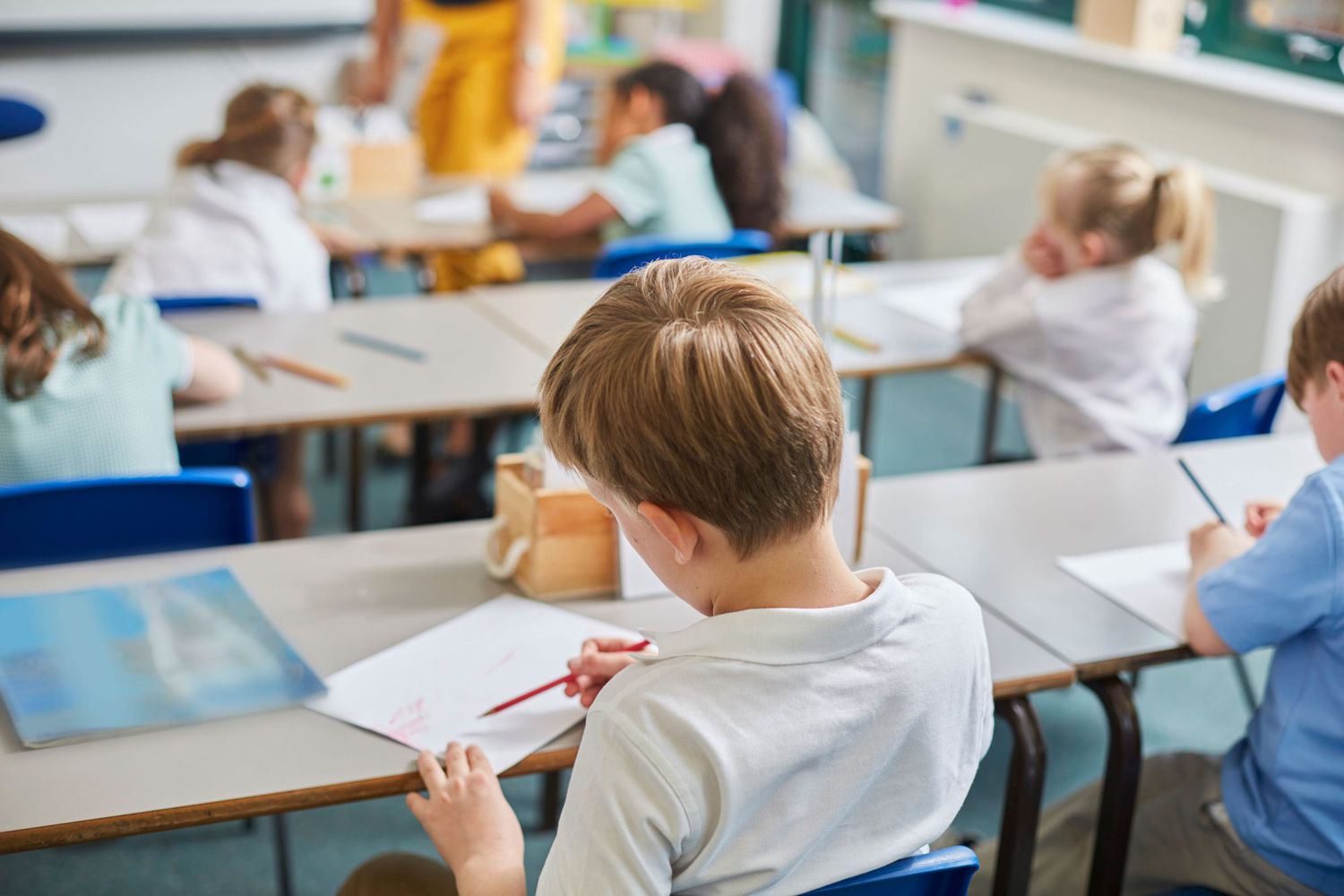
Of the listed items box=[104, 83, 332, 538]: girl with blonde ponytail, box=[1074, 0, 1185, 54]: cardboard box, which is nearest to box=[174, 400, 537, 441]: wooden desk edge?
box=[104, 83, 332, 538]: girl with blonde ponytail

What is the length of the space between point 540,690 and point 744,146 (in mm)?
2438

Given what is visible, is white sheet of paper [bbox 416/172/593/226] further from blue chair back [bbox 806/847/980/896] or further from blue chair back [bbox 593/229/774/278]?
blue chair back [bbox 806/847/980/896]

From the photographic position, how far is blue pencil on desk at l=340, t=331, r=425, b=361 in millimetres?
2699

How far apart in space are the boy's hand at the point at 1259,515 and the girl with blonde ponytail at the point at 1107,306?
92 centimetres

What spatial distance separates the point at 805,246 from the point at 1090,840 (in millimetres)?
3657

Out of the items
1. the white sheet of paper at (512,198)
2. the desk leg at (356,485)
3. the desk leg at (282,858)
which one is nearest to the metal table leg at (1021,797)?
the desk leg at (282,858)

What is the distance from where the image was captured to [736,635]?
104cm

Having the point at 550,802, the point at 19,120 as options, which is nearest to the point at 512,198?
the point at 19,120

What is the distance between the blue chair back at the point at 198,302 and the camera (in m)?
2.83

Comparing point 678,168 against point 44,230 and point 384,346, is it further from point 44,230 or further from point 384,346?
point 44,230

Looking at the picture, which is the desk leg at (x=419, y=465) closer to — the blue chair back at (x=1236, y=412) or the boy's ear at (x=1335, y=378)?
the blue chair back at (x=1236, y=412)

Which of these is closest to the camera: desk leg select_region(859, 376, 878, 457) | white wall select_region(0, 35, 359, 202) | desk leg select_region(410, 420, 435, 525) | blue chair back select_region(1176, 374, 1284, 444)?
blue chair back select_region(1176, 374, 1284, 444)

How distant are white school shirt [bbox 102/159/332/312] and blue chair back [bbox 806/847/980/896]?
212 centimetres

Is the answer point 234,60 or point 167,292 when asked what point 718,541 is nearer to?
point 167,292
